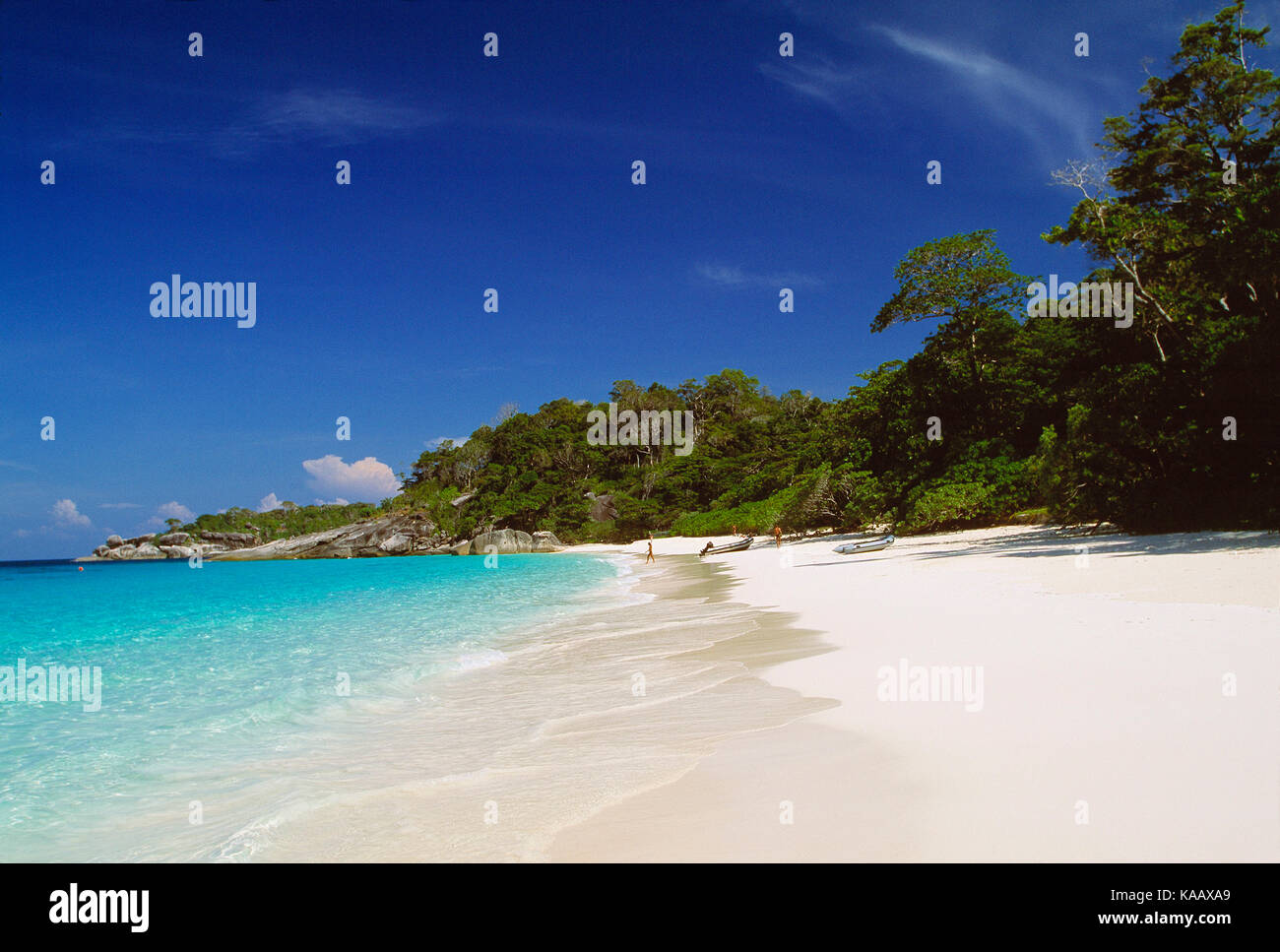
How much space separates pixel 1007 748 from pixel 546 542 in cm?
6527

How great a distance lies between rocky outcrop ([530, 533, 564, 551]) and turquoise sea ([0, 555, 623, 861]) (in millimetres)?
50095

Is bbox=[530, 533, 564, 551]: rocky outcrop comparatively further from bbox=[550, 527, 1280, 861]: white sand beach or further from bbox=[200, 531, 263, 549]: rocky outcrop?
bbox=[200, 531, 263, 549]: rocky outcrop

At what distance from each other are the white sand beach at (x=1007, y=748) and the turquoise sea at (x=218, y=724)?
96.1 inches

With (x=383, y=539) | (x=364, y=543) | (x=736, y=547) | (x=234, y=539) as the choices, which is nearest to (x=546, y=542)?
(x=383, y=539)

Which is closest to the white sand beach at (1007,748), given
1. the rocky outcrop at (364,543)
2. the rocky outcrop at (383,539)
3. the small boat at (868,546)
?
the small boat at (868,546)

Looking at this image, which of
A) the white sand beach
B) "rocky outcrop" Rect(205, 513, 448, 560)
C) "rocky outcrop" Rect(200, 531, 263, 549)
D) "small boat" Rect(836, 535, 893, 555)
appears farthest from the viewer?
"rocky outcrop" Rect(200, 531, 263, 549)

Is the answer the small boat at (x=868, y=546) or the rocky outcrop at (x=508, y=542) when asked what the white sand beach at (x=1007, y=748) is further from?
the rocky outcrop at (x=508, y=542)

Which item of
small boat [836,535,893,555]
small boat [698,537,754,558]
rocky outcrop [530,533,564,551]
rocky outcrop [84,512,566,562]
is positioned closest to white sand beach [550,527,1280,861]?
small boat [836,535,893,555]

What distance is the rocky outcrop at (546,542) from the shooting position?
2643 inches

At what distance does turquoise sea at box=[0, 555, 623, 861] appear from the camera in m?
4.25

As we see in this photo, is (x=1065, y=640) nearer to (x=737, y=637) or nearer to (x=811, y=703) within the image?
(x=811, y=703)

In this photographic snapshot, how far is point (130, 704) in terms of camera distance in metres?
8.10

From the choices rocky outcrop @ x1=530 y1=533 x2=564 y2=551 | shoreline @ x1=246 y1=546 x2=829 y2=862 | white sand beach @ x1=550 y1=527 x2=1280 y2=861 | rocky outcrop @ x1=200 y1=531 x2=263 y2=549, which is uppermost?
white sand beach @ x1=550 y1=527 x2=1280 y2=861
